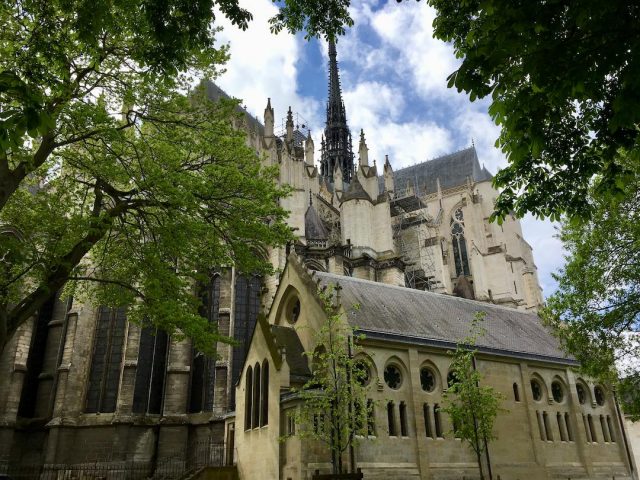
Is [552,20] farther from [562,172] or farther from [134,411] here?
[134,411]

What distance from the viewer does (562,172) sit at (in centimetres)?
798

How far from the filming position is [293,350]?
16.6 metres

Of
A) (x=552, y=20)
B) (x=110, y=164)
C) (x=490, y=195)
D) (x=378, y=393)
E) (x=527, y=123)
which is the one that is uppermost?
(x=490, y=195)

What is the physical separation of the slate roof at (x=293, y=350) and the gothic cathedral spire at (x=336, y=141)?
3769 centimetres

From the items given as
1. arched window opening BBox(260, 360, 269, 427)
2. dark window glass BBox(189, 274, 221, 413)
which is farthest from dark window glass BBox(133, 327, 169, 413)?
arched window opening BBox(260, 360, 269, 427)

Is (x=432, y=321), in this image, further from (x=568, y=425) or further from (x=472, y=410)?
(x=568, y=425)

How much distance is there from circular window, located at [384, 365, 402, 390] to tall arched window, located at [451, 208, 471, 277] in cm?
3068

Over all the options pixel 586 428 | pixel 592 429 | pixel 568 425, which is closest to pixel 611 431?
pixel 592 429

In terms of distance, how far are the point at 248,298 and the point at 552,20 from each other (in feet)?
72.5

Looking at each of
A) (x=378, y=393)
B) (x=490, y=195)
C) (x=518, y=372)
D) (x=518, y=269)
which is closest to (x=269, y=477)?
(x=378, y=393)

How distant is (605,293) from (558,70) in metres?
→ 11.8

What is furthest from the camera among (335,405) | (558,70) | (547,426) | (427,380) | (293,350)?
(547,426)

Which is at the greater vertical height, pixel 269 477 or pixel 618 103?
pixel 618 103

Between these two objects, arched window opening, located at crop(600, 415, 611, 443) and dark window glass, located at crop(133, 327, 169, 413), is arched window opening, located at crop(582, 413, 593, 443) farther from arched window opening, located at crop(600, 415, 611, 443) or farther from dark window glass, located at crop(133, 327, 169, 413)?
dark window glass, located at crop(133, 327, 169, 413)
